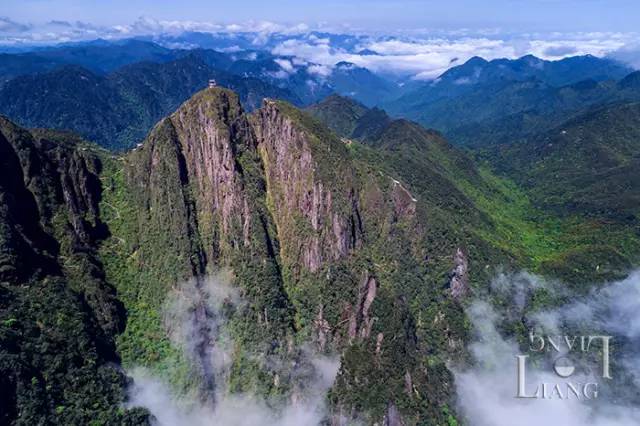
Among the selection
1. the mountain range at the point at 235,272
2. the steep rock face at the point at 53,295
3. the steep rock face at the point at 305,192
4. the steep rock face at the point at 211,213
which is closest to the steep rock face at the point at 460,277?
the mountain range at the point at 235,272

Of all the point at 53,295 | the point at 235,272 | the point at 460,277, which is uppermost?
the point at 53,295

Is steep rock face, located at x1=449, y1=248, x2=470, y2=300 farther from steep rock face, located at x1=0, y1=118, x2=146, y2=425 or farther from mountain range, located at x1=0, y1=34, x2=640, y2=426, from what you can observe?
steep rock face, located at x1=0, y1=118, x2=146, y2=425

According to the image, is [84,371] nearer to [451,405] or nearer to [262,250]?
[262,250]

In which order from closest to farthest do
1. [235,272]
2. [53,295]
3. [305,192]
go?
1. [53,295]
2. [235,272]
3. [305,192]

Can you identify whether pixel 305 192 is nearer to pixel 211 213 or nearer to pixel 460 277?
pixel 211 213

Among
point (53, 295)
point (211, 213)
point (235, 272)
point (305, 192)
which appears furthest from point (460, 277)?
point (53, 295)

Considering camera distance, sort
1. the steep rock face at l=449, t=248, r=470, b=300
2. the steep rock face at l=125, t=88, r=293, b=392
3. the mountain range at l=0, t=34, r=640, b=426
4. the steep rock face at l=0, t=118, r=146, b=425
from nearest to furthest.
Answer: the steep rock face at l=0, t=118, r=146, b=425
the mountain range at l=0, t=34, r=640, b=426
the steep rock face at l=125, t=88, r=293, b=392
the steep rock face at l=449, t=248, r=470, b=300

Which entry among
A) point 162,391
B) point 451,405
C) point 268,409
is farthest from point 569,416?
point 162,391

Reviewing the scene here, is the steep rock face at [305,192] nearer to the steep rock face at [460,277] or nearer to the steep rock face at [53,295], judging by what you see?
the steep rock face at [460,277]

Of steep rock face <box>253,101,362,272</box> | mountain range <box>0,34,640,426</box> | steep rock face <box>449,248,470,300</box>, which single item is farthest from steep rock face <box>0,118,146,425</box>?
steep rock face <box>449,248,470,300</box>

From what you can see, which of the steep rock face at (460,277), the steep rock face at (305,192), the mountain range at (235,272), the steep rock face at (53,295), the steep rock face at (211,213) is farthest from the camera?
the steep rock face at (460,277)

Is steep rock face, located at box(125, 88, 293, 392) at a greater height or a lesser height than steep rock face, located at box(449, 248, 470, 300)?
greater
